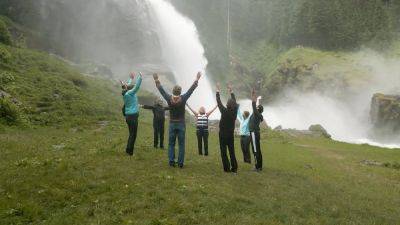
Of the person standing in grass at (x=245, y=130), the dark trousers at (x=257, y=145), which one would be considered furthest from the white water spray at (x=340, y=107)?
the dark trousers at (x=257, y=145)

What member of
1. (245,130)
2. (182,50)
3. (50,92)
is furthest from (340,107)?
(245,130)

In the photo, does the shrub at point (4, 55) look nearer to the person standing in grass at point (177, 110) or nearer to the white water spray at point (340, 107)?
the person standing in grass at point (177, 110)

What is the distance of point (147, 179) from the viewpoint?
1470 centimetres

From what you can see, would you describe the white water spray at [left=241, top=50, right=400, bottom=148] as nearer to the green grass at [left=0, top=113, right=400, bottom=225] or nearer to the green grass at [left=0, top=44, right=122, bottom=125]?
the green grass at [left=0, top=44, right=122, bottom=125]

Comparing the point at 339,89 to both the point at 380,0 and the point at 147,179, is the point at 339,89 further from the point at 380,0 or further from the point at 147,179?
the point at 147,179

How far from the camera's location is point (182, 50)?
87.9 meters

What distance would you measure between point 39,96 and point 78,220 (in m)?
27.4

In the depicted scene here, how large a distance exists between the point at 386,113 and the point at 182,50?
126ft

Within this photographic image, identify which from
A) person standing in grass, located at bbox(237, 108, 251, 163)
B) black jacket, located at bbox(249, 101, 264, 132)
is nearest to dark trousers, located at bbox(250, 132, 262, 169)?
black jacket, located at bbox(249, 101, 264, 132)

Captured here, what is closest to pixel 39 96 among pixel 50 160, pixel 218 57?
pixel 50 160

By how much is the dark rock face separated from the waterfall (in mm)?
25936

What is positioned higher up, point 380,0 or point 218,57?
point 380,0

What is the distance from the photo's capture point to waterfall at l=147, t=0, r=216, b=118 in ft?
269

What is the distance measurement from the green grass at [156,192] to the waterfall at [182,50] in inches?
2312
